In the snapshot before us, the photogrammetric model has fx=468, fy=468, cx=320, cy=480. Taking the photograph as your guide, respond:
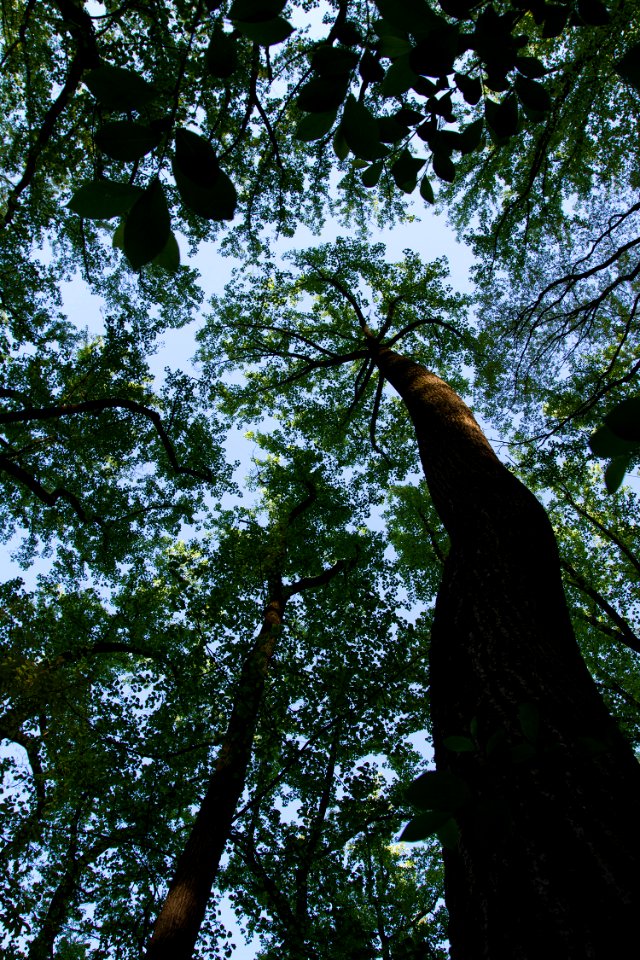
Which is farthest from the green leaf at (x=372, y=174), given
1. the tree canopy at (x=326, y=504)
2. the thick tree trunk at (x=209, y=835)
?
the thick tree trunk at (x=209, y=835)

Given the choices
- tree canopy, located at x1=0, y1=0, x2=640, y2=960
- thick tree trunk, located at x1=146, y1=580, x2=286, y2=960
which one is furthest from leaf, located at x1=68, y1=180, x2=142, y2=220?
thick tree trunk, located at x1=146, y1=580, x2=286, y2=960

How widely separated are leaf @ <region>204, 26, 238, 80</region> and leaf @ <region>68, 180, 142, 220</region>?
23 centimetres

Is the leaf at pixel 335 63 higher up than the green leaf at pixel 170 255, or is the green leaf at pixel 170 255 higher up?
the leaf at pixel 335 63

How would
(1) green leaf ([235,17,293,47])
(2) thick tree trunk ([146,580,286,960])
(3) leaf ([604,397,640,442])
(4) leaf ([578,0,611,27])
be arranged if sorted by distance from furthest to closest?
(2) thick tree trunk ([146,580,286,960]) → (4) leaf ([578,0,611,27]) → (1) green leaf ([235,17,293,47]) → (3) leaf ([604,397,640,442])

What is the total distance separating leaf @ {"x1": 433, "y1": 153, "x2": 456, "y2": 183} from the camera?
110cm

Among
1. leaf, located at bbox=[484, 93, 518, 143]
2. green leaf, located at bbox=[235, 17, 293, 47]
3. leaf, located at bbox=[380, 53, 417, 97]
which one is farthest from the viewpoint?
leaf, located at bbox=[484, 93, 518, 143]

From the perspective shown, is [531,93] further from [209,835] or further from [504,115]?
[209,835]

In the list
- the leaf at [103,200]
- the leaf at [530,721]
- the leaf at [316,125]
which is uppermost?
the leaf at [316,125]

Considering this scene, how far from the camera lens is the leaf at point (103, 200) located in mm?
597

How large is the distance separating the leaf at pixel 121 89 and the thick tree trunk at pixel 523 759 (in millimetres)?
Result: 876

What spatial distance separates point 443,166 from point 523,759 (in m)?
1.23

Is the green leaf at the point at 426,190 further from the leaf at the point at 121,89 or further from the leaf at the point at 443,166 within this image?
the leaf at the point at 121,89

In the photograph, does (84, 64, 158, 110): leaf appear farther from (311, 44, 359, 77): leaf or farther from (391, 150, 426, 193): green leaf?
(391, 150, 426, 193): green leaf

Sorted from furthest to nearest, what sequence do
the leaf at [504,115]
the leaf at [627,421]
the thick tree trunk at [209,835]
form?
the thick tree trunk at [209,835] → the leaf at [504,115] → the leaf at [627,421]
